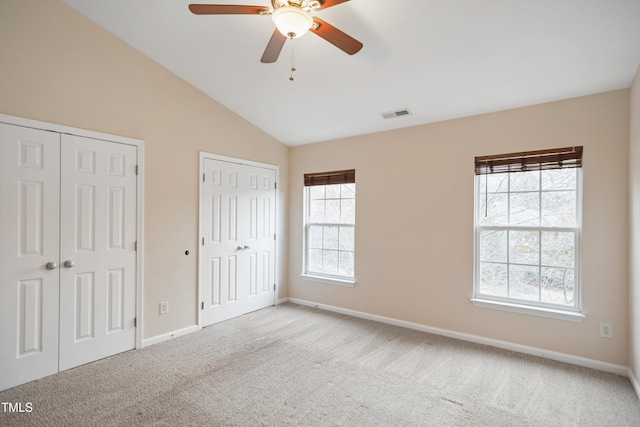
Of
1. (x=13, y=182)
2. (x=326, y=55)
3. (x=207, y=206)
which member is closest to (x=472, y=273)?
(x=326, y=55)

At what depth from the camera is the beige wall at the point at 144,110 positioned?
103 inches

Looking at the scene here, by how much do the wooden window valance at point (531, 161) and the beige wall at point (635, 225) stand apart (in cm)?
39

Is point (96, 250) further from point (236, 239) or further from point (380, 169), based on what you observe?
point (380, 169)

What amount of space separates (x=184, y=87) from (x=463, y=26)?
2.85 m

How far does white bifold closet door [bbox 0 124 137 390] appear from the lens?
2531 millimetres

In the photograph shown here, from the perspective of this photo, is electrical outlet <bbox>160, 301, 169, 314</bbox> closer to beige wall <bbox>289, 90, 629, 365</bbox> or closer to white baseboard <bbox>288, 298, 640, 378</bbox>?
beige wall <bbox>289, 90, 629, 365</bbox>

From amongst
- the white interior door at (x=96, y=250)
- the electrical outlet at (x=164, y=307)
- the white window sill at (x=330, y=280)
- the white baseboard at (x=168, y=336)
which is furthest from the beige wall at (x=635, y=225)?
the white interior door at (x=96, y=250)

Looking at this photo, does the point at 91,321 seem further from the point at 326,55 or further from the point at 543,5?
the point at 543,5

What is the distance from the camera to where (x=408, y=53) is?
2771 mm

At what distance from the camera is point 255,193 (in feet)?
14.8

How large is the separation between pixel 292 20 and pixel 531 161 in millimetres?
2642

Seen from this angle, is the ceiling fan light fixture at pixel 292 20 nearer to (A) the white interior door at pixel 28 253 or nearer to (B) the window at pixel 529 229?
(A) the white interior door at pixel 28 253

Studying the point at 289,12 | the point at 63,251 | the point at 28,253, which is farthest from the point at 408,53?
the point at 28,253

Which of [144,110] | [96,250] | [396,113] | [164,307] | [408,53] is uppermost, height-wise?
[408,53]
